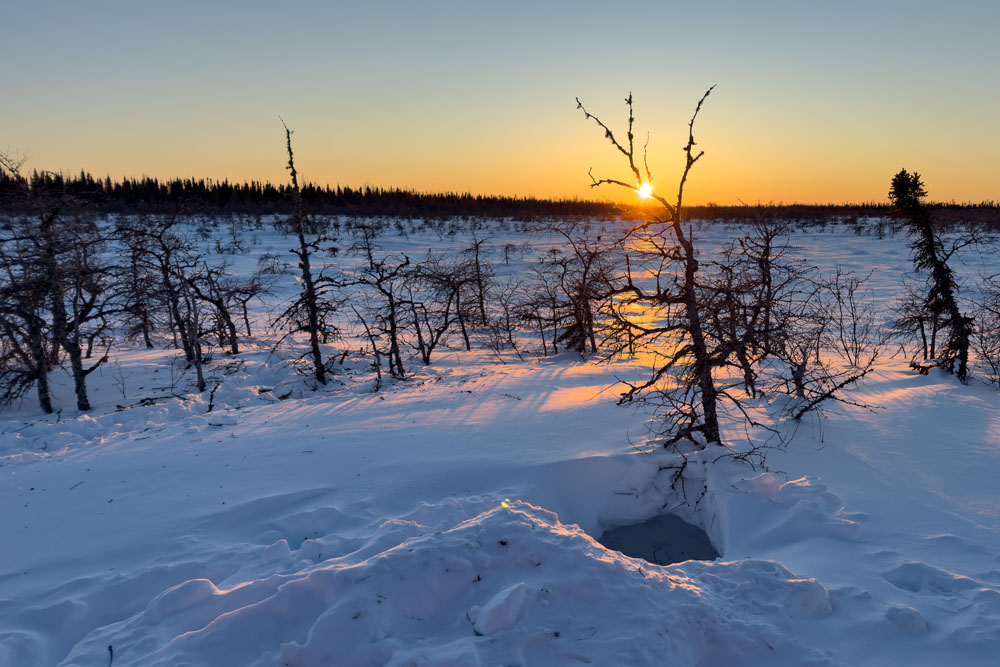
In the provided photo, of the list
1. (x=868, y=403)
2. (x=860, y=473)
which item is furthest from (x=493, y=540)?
(x=868, y=403)

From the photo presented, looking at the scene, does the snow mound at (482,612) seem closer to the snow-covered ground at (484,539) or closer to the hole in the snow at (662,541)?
the snow-covered ground at (484,539)

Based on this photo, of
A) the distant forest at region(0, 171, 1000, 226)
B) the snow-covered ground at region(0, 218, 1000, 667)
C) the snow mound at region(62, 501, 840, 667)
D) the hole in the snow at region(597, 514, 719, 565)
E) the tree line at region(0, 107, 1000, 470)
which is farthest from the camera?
the distant forest at region(0, 171, 1000, 226)

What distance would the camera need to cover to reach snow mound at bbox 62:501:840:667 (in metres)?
3.62

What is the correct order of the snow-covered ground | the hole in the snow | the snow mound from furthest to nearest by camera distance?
the hole in the snow
the snow-covered ground
the snow mound

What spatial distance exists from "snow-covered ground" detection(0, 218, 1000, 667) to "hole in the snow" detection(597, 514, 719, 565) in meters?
0.16

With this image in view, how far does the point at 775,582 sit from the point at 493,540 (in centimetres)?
239

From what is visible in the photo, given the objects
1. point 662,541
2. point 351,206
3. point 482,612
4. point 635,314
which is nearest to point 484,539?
point 482,612

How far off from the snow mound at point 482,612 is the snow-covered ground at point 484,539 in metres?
0.02

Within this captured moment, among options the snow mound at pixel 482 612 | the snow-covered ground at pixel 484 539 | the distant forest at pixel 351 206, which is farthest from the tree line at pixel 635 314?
the distant forest at pixel 351 206

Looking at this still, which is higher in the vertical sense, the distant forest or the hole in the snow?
the distant forest

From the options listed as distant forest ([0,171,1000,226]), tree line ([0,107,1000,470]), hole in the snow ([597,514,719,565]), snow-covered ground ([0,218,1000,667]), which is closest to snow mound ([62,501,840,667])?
snow-covered ground ([0,218,1000,667])

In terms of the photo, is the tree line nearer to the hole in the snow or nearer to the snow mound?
the hole in the snow

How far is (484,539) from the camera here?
4527 mm

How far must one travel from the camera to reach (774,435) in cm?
806
